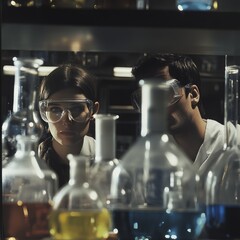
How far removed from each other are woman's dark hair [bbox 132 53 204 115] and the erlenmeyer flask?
4.27 ft

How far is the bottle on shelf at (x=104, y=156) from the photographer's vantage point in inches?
53.2

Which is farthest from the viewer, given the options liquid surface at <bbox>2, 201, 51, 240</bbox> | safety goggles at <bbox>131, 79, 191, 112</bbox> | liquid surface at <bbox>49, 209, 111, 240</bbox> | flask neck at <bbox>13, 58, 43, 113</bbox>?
safety goggles at <bbox>131, 79, 191, 112</bbox>

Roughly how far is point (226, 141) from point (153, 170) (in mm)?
261

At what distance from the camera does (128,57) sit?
8.49 feet

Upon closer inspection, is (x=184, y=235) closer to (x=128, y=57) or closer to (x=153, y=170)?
(x=153, y=170)

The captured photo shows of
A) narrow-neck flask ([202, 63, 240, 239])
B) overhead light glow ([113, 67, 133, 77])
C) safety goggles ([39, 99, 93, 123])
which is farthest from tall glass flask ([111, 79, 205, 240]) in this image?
overhead light glow ([113, 67, 133, 77])

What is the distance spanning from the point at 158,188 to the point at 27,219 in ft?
0.83

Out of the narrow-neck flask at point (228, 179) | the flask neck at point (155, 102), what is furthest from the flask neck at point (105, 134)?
the narrow-neck flask at point (228, 179)

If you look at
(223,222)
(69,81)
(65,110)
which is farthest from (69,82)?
(223,222)

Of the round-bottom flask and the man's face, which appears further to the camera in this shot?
the man's face

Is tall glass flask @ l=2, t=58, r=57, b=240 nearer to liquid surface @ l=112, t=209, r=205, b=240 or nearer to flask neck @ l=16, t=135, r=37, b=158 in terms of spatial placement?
flask neck @ l=16, t=135, r=37, b=158

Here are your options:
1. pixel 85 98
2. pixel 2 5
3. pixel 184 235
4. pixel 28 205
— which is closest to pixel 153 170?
pixel 184 235

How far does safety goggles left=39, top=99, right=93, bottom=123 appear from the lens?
2.48m

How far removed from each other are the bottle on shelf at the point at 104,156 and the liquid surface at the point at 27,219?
112 millimetres
